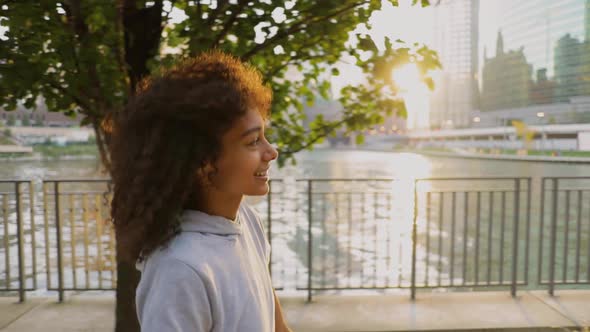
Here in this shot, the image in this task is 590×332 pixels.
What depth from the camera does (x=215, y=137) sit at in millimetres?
1017

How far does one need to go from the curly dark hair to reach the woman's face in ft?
0.07

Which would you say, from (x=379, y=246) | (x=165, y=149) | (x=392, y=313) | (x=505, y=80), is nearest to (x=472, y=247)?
(x=379, y=246)

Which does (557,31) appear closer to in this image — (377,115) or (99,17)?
(377,115)

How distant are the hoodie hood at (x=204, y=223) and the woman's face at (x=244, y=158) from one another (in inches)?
3.1

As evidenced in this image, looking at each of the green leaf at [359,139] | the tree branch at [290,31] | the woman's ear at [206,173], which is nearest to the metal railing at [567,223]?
the green leaf at [359,139]

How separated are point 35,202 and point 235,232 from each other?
4.21 metres

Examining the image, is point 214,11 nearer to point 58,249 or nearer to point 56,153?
point 56,153

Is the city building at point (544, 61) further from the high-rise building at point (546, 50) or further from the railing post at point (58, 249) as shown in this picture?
the railing post at point (58, 249)

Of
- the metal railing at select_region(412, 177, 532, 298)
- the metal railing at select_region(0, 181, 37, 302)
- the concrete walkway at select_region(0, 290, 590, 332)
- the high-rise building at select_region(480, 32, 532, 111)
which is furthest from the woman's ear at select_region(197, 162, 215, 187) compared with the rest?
the high-rise building at select_region(480, 32, 532, 111)

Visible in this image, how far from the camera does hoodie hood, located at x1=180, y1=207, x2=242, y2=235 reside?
38.7 inches

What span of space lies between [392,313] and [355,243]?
401cm

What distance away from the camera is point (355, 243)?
26.2ft

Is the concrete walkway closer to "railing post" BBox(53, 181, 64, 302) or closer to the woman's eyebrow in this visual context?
"railing post" BBox(53, 181, 64, 302)

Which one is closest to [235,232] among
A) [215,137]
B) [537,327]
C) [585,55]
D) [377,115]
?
[215,137]
